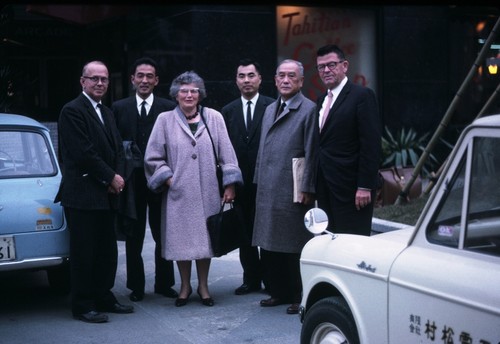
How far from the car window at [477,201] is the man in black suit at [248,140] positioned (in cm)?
365

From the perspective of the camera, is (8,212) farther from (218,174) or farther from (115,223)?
(218,174)

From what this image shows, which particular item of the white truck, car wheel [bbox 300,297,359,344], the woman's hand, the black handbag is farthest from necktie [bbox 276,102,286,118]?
the white truck

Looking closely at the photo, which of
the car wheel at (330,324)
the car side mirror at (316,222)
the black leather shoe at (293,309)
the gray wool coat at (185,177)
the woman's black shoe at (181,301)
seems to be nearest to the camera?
the car wheel at (330,324)

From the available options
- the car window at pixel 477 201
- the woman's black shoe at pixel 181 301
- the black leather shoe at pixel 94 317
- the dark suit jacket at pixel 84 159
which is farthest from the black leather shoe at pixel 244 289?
the car window at pixel 477 201

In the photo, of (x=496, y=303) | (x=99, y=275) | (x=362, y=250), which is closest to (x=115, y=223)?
(x=99, y=275)

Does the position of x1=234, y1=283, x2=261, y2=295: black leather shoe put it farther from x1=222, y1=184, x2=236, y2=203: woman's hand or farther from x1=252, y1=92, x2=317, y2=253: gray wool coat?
x1=222, y1=184, x2=236, y2=203: woman's hand

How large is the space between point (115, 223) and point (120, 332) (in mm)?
1020

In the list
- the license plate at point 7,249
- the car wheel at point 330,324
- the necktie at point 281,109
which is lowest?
the car wheel at point 330,324

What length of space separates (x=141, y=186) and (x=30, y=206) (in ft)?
3.20

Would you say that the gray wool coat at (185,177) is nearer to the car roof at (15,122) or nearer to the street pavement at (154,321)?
the street pavement at (154,321)

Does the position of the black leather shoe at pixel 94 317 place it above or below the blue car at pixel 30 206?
below

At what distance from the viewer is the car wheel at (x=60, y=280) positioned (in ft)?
23.2

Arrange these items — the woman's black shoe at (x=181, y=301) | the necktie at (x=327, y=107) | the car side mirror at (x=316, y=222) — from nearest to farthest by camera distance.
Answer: the car side mirror at (x=316, y=222), the necktie at (x=327, y=107), the woman's black shoe at (x=181, y=301)

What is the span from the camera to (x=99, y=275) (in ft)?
21.1
